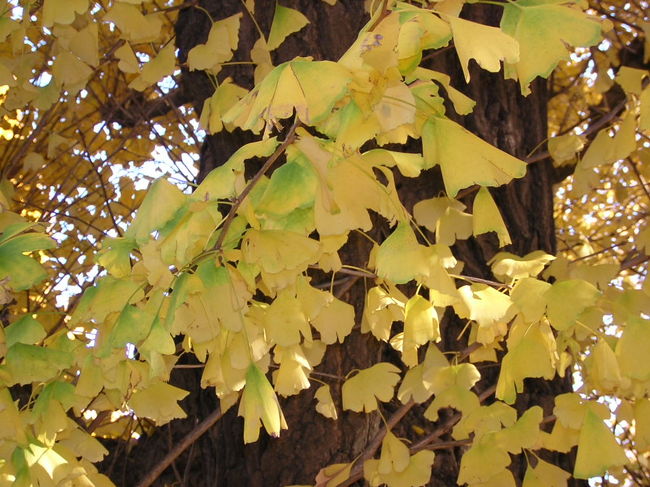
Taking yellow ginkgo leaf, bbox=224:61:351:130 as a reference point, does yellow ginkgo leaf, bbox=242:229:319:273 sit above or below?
below

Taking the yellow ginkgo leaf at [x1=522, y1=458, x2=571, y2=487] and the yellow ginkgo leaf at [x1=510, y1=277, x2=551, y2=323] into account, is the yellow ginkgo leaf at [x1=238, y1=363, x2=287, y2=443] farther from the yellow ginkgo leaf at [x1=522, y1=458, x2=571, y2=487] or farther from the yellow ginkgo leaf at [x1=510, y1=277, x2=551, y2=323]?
the yellow ginkgo leaf at [x1=522, y1=458, x2=571, y2=487]

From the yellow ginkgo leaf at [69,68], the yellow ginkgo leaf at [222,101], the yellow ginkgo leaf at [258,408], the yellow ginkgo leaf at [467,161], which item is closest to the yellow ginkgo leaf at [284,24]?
the yellow ginkgo leaf at [222,101]

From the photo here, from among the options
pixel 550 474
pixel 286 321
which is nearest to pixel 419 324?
pixel 286 321

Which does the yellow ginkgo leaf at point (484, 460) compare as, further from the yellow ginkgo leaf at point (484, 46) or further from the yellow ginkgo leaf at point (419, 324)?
the yellow ginkgo leaf at point (484, 46)

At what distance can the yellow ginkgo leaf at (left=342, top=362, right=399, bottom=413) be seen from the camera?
4.92ft

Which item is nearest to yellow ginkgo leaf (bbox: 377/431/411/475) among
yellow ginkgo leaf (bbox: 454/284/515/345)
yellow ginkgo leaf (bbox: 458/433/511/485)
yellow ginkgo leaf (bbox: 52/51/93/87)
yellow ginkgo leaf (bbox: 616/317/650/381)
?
yellow ginkgo leaf (bbox: 458/433/511/485)

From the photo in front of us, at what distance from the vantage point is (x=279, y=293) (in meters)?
1.25

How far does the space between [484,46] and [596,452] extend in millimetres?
781

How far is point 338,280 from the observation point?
70.1 inches

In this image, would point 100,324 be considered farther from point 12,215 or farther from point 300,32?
point 300,32

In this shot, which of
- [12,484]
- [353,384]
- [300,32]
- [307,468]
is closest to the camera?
[12,484]

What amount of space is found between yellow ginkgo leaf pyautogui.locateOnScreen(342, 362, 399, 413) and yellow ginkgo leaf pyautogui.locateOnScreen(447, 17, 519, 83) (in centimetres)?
81

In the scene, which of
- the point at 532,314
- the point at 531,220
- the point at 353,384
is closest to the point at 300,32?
the point at 531,220

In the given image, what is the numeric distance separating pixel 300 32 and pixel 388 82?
114cm
